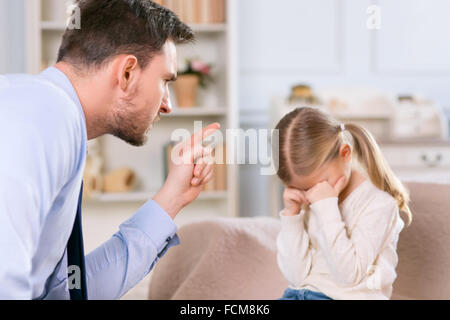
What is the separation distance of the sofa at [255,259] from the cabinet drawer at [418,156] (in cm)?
125

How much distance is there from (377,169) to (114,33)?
0.57m

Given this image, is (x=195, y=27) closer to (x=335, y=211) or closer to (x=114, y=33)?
(x=335, y=211)

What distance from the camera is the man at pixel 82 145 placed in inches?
21.0

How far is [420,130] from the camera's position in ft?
8.87

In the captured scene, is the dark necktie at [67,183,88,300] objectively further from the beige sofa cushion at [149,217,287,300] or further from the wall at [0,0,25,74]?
the wall at [0,0,25,74]

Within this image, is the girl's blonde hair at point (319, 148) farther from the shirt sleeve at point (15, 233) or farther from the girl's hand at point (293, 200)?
the shirt sleeve at point (15, 233)

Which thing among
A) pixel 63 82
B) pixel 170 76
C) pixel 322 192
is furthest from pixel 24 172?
pixel 322 192

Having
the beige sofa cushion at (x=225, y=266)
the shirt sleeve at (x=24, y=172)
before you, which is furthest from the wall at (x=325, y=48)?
the shirt sleeve at (x=24, y=172)

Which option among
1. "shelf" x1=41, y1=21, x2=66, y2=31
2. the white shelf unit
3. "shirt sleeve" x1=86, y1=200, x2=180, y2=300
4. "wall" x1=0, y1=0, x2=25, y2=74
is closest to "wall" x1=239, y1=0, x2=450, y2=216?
the white shelf unit

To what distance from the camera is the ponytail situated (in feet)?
3.52

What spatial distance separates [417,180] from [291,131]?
0.42m

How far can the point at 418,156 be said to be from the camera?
8.41 feet
